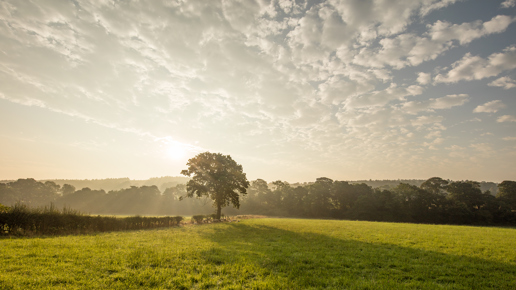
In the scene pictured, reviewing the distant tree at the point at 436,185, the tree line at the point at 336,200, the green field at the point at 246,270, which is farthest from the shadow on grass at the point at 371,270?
the distant tree at the point at 436,185

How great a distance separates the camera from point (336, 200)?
8444cm

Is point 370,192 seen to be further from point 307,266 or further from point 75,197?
point 75,197

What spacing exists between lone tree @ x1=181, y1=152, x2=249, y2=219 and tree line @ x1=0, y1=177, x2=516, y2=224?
490 centimetres

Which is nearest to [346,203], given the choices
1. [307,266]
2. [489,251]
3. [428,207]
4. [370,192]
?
[370,192]

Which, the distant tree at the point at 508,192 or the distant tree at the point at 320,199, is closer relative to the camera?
the distant tree at the point at 508,192

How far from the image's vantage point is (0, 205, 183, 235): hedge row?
18766 mm

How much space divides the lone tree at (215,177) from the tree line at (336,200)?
490 centimetres

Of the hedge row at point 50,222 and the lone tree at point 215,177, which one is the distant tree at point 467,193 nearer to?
the lone tree at point 215,177

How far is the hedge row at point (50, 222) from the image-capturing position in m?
18.8

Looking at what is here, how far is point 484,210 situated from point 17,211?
4056 inches

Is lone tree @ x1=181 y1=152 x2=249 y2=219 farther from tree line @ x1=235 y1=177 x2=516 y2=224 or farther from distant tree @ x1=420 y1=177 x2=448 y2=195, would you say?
distant tree @ x1=420 y1=177 x2=448 y2=195

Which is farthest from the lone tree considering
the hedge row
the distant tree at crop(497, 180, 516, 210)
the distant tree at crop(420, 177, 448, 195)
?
the distant tree at crop(497, 180, 516, 210)

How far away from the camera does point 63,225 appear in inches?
902

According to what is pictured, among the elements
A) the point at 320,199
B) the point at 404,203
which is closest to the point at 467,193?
the point at 404,203
